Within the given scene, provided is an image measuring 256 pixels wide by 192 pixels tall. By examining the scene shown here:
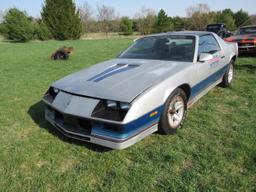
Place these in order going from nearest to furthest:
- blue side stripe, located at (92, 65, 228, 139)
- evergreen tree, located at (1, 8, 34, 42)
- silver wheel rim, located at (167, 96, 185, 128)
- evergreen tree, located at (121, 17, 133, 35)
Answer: blue side stripe, located at (92, 65, 228, 139) < silver wheel rim, located at (167, 96, 185, 128) < evergreen tree, located at (1, 8, 34, 42) < evergreen tree, located at (121, 17, 133, 35)

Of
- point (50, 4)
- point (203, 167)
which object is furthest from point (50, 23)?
point (203, 167)

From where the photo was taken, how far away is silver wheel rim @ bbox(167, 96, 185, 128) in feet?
9.36

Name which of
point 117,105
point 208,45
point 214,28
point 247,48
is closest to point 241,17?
point 214,28

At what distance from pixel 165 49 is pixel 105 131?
2027 mm

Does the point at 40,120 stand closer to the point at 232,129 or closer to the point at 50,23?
the point at 232,129

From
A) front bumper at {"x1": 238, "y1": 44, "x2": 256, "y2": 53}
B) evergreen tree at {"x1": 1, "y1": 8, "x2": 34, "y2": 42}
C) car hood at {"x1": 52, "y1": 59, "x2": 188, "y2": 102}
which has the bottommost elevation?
car hood at {"x1": 52, "y1": 59, "x2": 188, "y2": 102}

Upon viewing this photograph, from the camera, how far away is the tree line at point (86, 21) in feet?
103

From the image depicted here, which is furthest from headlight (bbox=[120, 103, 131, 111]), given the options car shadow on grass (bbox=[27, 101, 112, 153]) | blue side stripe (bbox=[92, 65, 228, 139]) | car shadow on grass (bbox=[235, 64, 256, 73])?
car shadow on grass (bbox=[235, 64, 256, 73])

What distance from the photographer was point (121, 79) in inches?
111

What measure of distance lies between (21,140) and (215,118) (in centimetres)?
287

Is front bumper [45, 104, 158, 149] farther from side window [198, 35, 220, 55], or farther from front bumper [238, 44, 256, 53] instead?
front bumper [238, 44, 256, 53]

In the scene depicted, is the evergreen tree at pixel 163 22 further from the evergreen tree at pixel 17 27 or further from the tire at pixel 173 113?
the tire at pixel 173 113

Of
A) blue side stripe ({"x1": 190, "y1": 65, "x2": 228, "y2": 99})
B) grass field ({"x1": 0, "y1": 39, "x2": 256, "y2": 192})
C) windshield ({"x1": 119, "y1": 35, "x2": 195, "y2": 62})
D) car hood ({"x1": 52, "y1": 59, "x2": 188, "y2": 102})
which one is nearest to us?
grass field ({"x1": 0, "y1": 39, "x2": 256, "y2": 192})

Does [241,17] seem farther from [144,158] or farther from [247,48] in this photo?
[144,158]
